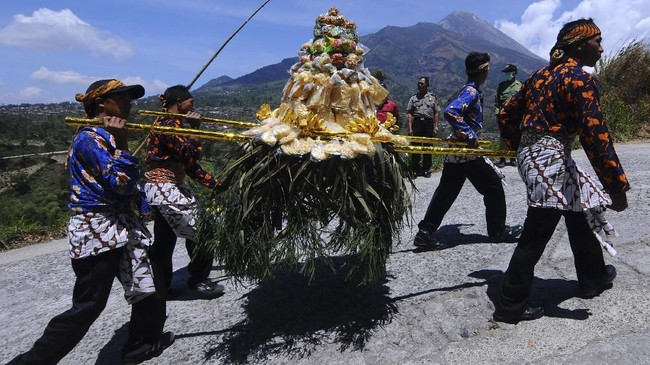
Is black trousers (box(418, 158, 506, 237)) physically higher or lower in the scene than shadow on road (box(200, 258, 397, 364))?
Result: higher

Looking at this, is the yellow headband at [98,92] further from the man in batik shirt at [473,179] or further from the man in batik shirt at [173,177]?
the man in batik shirt at [473,179]

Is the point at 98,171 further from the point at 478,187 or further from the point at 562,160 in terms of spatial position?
the point at 478,187

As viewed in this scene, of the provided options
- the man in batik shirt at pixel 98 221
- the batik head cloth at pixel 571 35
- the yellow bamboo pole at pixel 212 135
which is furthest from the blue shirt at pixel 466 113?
the man in batik shirt at pixel 98 221

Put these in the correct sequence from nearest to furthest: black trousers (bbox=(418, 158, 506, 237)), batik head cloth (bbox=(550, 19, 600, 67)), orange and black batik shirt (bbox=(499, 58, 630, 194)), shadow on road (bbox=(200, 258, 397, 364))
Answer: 1. orange and black batik shirt (bbox=(499, 58, 630, 194))
2. batik head cloth (bbox=(550, 19, 600, 67))
3. shadow on road (bbox=(200, 258, 397, 364))
4. black trousers (bbox=(418, 158, 506, 237))

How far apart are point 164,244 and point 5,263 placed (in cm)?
301

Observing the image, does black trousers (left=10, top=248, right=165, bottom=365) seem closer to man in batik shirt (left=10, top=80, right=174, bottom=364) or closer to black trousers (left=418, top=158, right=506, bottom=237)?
man in batik shirt (left=10, top=80, right=174, bottom=364)

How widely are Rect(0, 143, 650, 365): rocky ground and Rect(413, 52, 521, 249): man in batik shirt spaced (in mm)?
175

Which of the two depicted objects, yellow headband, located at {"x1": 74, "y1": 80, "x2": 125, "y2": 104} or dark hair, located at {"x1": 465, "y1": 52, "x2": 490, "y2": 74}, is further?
dark hair, located at {"x1": 465, "y1": 52, "x2": 490, "y2": 74}

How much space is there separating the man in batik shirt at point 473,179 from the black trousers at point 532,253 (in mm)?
1120

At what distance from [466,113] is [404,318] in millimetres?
1906

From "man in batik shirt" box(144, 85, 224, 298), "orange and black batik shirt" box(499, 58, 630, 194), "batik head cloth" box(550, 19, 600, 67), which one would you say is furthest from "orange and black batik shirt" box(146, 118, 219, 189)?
"batik head cloth" box(550, 19, 600, 67)

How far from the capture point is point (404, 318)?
10.2 feet

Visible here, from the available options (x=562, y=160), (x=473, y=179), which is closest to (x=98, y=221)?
(x=562, y=160)

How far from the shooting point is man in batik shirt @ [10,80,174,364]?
2.57m
